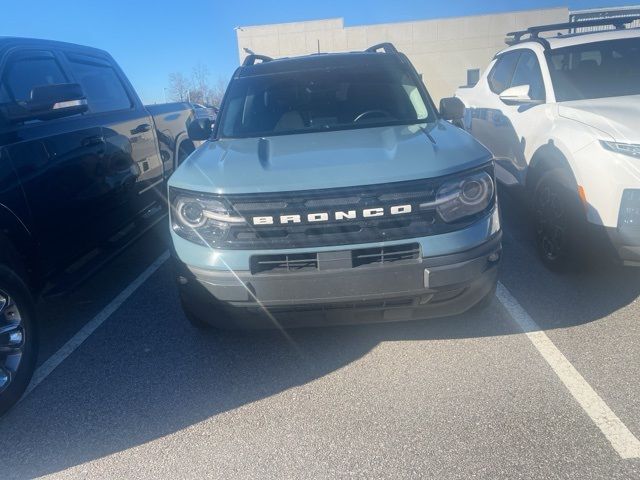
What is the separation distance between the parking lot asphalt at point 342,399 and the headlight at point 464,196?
950 millimetres

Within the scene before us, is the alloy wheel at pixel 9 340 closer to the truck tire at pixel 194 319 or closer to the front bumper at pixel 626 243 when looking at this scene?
the truck tire at pixel 194 319

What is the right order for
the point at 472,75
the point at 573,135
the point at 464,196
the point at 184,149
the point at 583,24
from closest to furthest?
the point at 464,196
the point at 573,135
the point at 583,24
the point at 184,149
the point at 472,75

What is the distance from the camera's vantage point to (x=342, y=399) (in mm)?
2775

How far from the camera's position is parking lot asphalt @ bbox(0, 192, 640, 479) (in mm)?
2330

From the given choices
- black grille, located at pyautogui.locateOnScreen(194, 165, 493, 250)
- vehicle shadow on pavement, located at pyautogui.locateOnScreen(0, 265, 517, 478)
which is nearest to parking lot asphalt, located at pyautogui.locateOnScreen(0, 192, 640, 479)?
vehicle shadow on pavement, located at pyautogui.locateOnScreen(0, 265, 517, 478)

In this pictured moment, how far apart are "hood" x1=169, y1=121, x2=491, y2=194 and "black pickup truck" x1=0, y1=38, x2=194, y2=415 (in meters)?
0.98

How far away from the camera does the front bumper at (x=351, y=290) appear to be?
2607mm

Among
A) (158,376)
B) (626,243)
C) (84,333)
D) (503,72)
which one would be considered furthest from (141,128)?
(626,243)

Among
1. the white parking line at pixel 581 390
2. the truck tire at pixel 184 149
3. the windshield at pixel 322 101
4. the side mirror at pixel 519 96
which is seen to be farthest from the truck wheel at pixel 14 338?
the side mirror at pixel 519 96

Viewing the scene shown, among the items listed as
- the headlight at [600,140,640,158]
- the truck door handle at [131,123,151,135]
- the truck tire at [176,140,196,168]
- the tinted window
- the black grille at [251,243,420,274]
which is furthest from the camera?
the tinted window

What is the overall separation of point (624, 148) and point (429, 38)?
97.5 ft

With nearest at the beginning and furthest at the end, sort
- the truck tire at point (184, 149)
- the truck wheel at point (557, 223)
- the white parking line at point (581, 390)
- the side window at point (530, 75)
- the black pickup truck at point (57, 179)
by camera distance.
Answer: the white parking line at point (581, 390) < the black pickup truck at point (57, 179) < the truck wheel at point (557, 223) < the side window at point (530, 75) < the truck tire at point (184, 149)

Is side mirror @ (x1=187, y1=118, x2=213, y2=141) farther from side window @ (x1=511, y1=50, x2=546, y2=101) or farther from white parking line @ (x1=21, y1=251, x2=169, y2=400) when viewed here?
side window @ (x1=511, y1=50, x2=546, y2=101)

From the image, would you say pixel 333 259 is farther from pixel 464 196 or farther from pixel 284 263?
pixel 464 196
